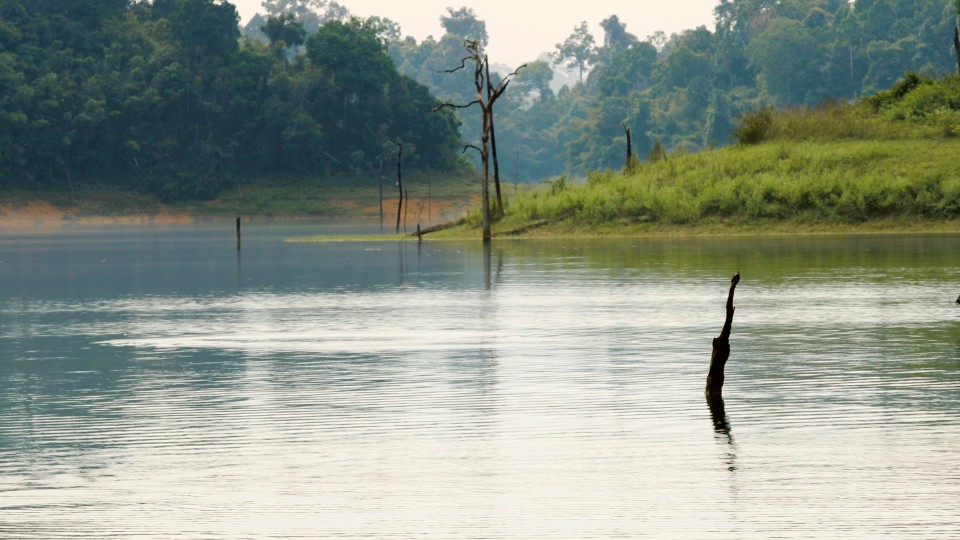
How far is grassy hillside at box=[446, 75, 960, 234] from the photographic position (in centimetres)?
7106

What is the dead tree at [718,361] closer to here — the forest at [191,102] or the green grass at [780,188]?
the green grass at [780,188]

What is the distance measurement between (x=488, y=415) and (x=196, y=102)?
133 metres

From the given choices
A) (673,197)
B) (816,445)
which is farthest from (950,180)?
(816,445)

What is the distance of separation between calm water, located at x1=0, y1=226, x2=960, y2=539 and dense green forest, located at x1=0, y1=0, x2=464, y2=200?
10504 cm

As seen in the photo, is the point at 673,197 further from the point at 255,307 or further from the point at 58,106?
the point at 58,106

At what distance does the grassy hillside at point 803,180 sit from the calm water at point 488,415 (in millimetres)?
31514

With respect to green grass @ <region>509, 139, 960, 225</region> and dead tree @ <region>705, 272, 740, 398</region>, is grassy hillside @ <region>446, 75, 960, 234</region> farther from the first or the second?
dead tree @ <region>705, 272, 740, 398</region>

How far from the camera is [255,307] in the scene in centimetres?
3759

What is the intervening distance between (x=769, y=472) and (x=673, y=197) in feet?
200

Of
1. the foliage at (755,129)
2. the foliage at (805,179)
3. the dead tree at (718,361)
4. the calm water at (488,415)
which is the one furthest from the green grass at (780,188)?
the dead tree at (718,361)

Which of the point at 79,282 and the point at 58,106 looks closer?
the point at 79,282

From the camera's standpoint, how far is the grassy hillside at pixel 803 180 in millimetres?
71062

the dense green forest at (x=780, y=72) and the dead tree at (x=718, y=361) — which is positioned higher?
the dense green forest at (x=780, y=72)

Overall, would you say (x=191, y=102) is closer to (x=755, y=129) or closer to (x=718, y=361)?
(x=755, y=129)
